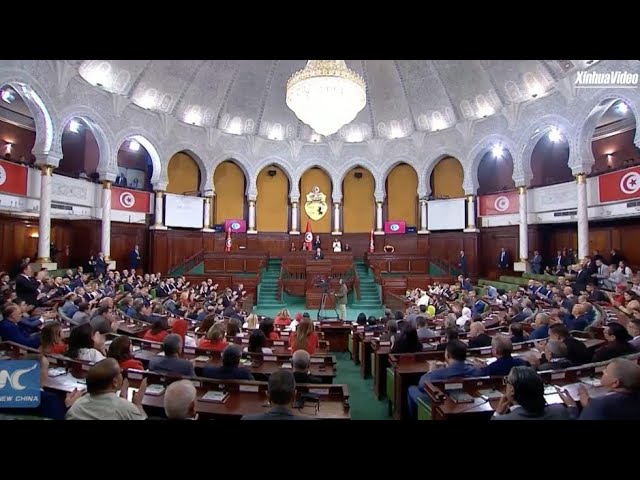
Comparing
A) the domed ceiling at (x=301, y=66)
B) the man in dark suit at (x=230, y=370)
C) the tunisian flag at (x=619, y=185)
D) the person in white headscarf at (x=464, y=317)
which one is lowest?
the person in white headscarf at (x=464, y=317)

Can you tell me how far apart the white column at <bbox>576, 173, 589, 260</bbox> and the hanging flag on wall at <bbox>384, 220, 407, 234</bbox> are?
333 inches

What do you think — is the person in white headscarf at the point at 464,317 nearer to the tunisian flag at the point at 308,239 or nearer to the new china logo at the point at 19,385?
the new china logo at the point at 19,385

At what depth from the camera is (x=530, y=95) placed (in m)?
15.6

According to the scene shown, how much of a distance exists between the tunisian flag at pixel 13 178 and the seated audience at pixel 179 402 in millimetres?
13536

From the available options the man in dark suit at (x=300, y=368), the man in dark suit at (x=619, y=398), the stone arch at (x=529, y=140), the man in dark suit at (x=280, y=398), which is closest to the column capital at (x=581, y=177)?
the stone arch at (x=529, y=140)

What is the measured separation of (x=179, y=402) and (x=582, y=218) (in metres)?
15.7

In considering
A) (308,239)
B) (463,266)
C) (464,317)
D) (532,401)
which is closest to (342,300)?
(464,317)

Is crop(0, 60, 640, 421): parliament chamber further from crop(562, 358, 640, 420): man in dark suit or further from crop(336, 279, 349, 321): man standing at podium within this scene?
crop(336, 279, 349, 321): man standing at podium

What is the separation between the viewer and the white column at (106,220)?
15.9m

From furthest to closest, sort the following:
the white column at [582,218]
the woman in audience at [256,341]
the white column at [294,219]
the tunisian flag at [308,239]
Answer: the white column at [294,219] < the tunisian flag at [308,239] < the white column at [582,218] < the woman in audience at [256,341]

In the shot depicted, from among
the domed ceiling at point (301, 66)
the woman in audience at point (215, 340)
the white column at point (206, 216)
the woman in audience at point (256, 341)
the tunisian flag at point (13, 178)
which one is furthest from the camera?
the white column at point (206, 216)

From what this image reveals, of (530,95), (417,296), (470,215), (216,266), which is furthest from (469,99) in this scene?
(216,266)

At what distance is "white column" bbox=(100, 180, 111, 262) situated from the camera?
1586 cm
